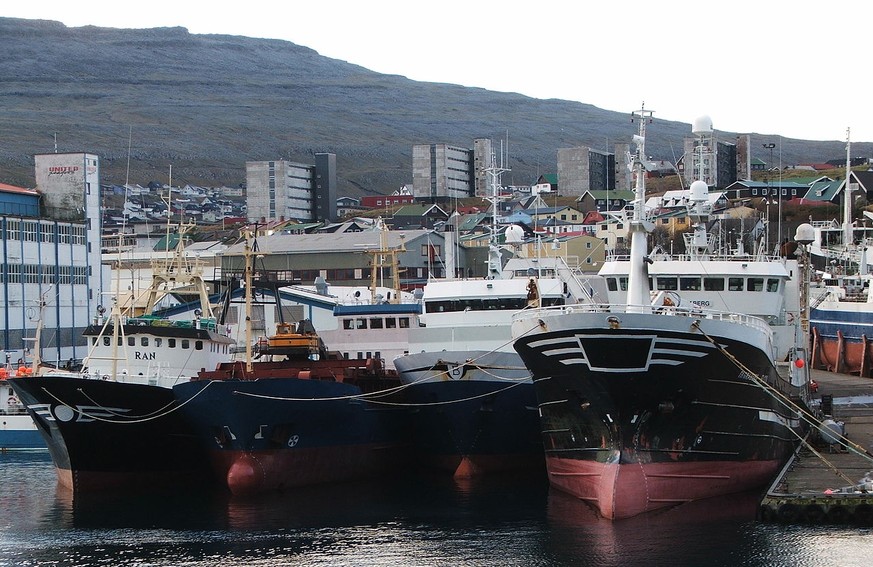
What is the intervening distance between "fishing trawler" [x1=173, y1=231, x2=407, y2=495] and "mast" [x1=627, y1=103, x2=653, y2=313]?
945 cm

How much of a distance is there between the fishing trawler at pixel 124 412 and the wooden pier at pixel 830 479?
56.0 feet

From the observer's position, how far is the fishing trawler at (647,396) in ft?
100

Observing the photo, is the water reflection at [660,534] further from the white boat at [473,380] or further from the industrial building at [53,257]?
the industrial building at [53,257]

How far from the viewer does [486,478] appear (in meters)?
40.4

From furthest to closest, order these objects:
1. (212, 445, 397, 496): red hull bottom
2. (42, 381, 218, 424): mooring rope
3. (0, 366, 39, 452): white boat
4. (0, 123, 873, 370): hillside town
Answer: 1. (0, 123, 873, 370): hillside town
2. (0, 366, 39, 452): white boat
3. (42, 381, 218, 424): mooring rope
4. (212, 445, 397, 496): red hull bottom

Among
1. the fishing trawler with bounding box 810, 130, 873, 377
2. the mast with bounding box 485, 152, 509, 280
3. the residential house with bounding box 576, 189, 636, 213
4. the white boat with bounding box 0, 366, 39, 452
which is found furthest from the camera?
the residential house with bounding box 576, 189, 636, 213

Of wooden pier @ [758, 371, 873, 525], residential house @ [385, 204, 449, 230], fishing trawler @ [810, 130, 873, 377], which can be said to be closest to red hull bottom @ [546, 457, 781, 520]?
wooden pier @ [758, 371, 873, 525]

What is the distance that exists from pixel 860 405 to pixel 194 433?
77.5 feet

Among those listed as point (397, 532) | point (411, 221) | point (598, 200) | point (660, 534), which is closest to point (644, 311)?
point (660, 534)

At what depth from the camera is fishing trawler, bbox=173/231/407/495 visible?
36594 millimetres

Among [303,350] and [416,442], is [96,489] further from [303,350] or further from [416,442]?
[416,442]

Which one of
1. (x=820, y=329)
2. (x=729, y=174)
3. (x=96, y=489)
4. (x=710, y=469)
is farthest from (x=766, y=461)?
(x=729, y=174)

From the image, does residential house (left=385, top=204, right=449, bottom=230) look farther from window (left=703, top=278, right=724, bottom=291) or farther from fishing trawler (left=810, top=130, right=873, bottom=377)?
window (left=703, top=278, right=724, bottom=291)

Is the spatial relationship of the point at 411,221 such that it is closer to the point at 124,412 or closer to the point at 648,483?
the point at 124,412
